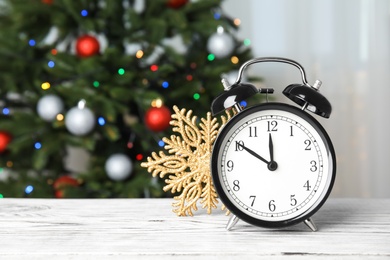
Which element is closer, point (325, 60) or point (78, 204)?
point (78, 204)

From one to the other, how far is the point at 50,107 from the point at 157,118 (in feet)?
1.42

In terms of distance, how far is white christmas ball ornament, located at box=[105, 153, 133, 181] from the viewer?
226cm

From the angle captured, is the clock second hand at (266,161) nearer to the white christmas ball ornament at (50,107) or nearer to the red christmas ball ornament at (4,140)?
the white christmas ball ornament at (50,107)

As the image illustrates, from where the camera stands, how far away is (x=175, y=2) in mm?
2410

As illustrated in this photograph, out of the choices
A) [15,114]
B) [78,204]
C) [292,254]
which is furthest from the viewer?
[15,114]

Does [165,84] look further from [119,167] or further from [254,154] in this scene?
[254,154]

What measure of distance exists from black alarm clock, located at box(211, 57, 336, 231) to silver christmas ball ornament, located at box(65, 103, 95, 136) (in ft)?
4.33

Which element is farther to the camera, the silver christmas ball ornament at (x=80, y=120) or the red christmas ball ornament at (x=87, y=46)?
the red christmas ball ornament at (x=87, y=46)

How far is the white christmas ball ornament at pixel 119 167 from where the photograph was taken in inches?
89.1

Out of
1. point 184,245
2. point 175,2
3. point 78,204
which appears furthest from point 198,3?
point 184,245

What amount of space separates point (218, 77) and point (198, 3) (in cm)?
34

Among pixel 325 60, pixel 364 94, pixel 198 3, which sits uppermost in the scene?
pixel 198 3

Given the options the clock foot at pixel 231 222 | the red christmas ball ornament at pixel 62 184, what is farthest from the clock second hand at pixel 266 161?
the red christmas ball ornament at pixel 62 184

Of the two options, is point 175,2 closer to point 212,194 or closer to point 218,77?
point 218,77
